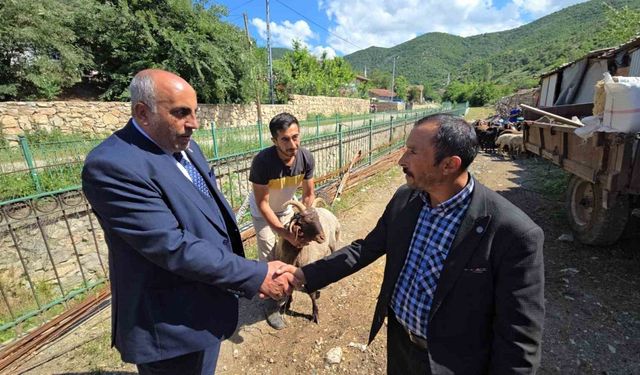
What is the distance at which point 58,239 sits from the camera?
5344 millimetres

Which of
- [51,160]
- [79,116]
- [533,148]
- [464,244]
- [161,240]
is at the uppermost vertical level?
[79,116]

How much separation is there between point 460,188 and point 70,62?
18.3 metres

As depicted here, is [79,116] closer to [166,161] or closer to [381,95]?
[166,161]

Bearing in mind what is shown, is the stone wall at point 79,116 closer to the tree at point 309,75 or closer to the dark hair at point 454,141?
the tree at point 309,75

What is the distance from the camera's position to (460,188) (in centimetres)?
157

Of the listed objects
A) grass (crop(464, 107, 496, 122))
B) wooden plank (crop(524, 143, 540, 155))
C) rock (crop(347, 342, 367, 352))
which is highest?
wooden plank (crop(524, 143, 540, 155))

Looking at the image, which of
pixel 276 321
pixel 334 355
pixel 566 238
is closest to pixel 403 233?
pixel 334 355

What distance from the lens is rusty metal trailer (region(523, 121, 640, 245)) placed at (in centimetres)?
337

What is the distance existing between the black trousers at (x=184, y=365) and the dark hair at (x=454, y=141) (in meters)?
1.75

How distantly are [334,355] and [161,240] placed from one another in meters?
2.32

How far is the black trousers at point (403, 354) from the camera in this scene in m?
1.69

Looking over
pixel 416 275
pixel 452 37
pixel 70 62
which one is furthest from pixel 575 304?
pixel 452 37

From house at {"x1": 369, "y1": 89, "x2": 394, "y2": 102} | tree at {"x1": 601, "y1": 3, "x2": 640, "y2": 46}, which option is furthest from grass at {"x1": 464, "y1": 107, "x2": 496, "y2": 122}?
house at {"x1": 369, "y1": 89, "x2": 394, "y2": 102}

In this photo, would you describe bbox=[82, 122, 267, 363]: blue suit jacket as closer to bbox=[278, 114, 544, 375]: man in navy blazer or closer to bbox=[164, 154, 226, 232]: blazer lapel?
bbox=[164, 154, 226, 232]: blazer lapel
